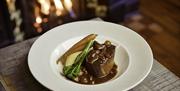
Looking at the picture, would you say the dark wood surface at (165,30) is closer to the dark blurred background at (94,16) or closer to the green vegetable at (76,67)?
the dark blurred background at (94,16)

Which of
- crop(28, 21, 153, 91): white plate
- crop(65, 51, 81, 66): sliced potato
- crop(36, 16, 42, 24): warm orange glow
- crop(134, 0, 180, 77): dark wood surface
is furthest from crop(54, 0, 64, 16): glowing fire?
crop(65, 51, 81, 66): sliced potato

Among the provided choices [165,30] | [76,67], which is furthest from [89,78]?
[165,30]

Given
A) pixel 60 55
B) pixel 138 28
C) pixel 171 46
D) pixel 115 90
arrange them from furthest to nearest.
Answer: pixel 138 28, pixel 171 46, pixel 60 55, pixel 115 90

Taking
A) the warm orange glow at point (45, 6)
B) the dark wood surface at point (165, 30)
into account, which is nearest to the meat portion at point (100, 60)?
the dark wood surface at point (165, 30)

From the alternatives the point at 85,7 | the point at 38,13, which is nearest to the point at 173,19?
the point at 85,7

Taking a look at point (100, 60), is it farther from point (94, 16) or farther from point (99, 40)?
point (94, 16)

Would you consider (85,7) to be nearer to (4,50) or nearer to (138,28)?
(138,28)
